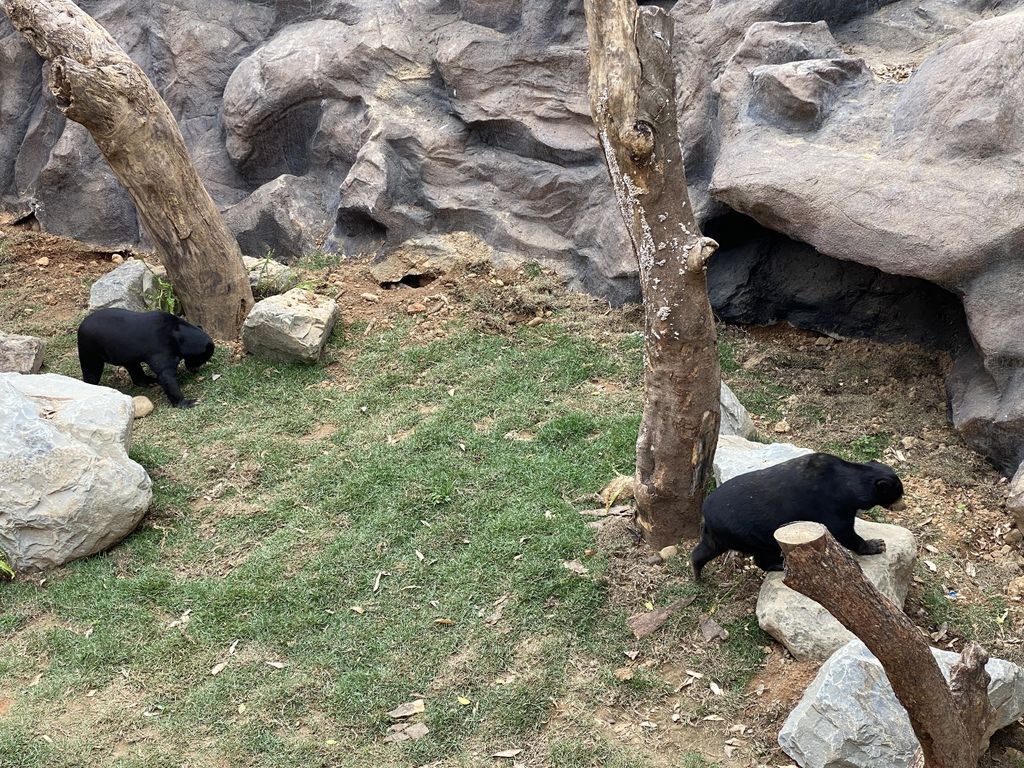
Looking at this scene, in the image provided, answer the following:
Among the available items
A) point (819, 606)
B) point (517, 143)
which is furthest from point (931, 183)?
point (517, 143)

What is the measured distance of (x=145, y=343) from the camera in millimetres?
8109

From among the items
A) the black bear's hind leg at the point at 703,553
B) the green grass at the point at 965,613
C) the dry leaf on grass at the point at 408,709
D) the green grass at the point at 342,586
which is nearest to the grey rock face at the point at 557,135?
the green grass at the point at 965,613

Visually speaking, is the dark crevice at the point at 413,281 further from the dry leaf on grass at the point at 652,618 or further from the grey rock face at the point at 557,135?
the dry leaf on grass at the point at 652,618

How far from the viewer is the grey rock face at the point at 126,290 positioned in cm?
919

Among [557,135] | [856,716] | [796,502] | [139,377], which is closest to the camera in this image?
[856,716]

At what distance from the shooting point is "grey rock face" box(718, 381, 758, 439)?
6707 mm

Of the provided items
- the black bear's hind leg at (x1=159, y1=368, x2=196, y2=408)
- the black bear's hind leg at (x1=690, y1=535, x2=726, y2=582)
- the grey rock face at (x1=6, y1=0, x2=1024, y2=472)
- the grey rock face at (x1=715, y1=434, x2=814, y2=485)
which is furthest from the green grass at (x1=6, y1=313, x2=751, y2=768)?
the grey rock face at (x1=6, y1=0, x2=1024, y2=472)

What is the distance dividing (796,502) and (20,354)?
6751mm

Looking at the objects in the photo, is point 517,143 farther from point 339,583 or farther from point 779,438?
point 339,583

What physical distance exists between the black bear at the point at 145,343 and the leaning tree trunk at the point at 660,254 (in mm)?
4329

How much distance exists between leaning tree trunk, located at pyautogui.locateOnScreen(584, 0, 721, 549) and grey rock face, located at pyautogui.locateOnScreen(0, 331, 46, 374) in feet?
18.7

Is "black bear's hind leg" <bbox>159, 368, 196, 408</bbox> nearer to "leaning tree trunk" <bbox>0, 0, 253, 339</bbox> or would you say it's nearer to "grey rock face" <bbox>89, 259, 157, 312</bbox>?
"leaning tree trunk" <bbox>0, 0, 253, 339</bbox>

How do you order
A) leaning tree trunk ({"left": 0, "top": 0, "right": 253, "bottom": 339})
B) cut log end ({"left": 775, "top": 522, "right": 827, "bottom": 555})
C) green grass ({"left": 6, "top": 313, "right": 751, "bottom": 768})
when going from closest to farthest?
cut log end ({"left": 775, "top": 522, "right": 827, "bottom": 555})
green grass ({"left": 6, "top": 313, "right": 751, "bottom": 768})
leaning tree trunk ({"left": 0, "top": 0, "right": 253, "bottom": 339})

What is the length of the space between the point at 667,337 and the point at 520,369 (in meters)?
3.03
